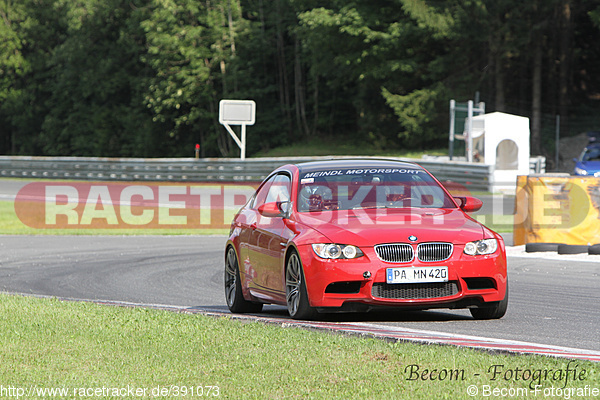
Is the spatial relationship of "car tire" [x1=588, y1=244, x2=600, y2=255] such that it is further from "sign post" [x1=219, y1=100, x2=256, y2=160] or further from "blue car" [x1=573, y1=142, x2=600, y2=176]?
"sign post" [x1=219, y1=100, x2=256, y2=160]

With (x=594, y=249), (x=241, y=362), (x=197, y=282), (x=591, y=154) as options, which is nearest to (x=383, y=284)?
(x=241, y=362)

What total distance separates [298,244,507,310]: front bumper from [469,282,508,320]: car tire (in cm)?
25

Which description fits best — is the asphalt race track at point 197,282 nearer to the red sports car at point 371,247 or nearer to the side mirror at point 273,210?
the red sports car at point 371,247

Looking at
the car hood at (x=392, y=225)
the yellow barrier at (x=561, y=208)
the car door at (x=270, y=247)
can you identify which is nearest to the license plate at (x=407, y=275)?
the car hood at (x=392, y=225)

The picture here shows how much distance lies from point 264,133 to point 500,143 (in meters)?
30.0

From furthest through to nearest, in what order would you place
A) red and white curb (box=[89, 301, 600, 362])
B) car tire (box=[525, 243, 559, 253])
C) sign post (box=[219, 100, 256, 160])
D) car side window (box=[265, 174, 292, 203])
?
1. sign post (box=[219, 100, 256, 160])
2. car tire (box=[525, 243, 559, 253])
3. car side window (box=[265, 174, 292, 203])
4. red and white curb (box=[89, 301, 600, 362])

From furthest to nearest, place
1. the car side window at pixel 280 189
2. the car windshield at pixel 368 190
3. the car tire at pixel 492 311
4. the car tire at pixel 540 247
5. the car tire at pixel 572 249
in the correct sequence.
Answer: the car tire at pixel 540 247
the car tire at pixel 572 249
the car side window at pixel 280 189
the car windshield at pixel 368 190
the car tire at pixel 492 311

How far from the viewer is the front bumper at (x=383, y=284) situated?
7.96m

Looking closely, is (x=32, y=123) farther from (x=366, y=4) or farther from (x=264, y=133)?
(x=366, y=4)

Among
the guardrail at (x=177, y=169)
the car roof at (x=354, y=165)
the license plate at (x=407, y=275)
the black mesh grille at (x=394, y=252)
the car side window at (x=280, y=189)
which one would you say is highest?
the car roof at (x=354, y=165)

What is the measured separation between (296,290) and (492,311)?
1.73m

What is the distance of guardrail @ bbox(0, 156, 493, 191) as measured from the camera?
30.9 meters

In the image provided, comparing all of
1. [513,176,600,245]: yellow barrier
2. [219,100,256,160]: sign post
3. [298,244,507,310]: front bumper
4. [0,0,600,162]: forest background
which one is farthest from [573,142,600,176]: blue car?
[298,244,507,310]: front bumper

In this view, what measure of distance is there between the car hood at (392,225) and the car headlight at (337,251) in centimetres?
4
